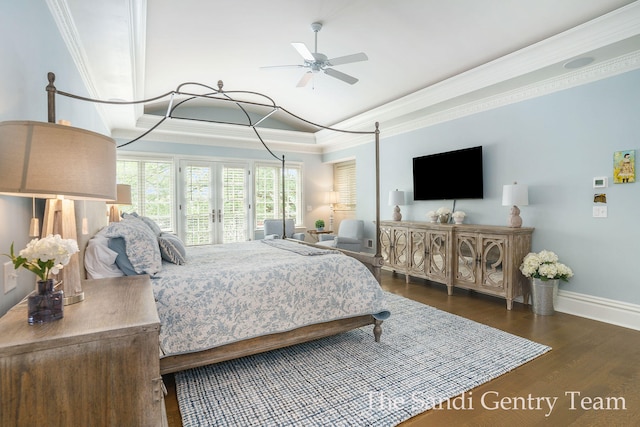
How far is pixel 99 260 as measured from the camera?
216 cm

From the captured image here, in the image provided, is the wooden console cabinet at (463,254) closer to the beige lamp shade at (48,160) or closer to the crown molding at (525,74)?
the crown molding at (525,74)

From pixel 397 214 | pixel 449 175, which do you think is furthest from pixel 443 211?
pixel 397 214

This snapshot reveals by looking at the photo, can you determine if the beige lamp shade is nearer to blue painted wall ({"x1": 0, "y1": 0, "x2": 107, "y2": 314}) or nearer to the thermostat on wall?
blue painted wall ({"x1": 0, "y1": 0, "x2": 107, "y2": 314})

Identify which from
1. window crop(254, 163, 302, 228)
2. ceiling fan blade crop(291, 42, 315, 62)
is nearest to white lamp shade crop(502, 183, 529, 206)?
ceiling fan blade crop(291, 42, 315, 62)

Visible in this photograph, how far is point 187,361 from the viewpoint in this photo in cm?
216

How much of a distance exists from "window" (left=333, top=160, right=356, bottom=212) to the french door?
219cm

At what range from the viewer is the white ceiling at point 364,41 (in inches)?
109

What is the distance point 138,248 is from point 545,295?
403 centimetres

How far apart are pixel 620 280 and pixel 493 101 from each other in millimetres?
2519

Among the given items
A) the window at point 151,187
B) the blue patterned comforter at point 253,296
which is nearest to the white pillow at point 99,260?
the blue patterned comforter at point 253,296

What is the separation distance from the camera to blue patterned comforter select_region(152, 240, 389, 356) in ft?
7.00

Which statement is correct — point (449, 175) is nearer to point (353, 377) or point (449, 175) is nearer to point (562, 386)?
point (562, 386)

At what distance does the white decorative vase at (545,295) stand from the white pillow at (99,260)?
4.07 m

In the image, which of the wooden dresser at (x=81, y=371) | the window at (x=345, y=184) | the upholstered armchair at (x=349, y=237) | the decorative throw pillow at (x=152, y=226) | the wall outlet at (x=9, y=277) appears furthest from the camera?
the window at (x=345, y=184)
